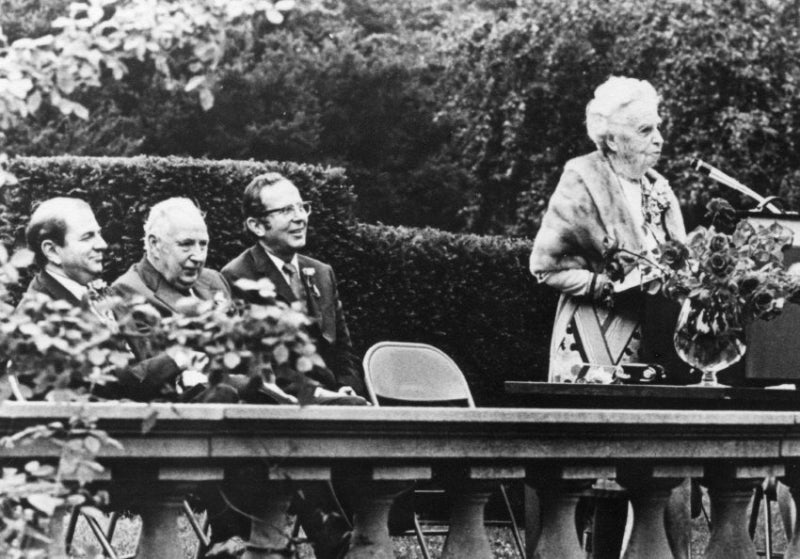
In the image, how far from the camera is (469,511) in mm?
4504

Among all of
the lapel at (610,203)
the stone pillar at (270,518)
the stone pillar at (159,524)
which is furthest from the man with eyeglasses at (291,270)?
the stone pillar at (159,524)

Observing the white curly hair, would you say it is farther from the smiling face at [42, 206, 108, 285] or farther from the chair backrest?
the smiling face at [42, 206, 108, 285]

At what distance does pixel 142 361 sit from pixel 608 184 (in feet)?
8.48

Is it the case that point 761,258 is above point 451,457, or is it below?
above

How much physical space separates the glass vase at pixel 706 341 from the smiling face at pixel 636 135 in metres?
1.23

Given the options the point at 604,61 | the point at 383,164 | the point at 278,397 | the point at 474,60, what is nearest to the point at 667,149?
the point at 604,61

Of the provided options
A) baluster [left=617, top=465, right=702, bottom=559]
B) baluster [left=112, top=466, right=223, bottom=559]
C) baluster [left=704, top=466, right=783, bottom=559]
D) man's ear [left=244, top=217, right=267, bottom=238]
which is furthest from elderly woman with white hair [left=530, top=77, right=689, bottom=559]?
baluster [left=112, top=466, right=223, bottom=559]

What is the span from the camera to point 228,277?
21.5ft

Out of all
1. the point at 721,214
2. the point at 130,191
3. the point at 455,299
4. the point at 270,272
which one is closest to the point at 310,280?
the point at 270,272

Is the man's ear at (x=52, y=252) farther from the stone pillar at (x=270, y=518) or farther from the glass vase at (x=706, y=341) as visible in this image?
the glass vase at (x=706, y=341)

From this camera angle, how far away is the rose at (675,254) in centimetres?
592

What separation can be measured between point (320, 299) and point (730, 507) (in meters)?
2.41

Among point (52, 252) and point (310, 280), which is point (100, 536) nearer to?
point (52, 252)

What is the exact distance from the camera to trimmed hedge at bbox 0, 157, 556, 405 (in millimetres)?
10258
